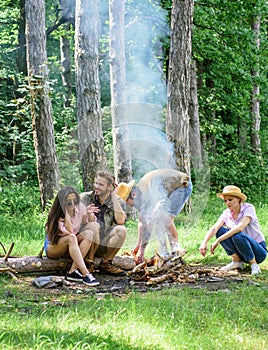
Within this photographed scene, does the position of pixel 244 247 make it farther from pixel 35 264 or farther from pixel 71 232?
pixel 35 264

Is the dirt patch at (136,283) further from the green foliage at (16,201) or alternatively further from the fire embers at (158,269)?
the green foliage at (16,201)

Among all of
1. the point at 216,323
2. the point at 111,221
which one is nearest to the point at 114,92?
the point at 111,221

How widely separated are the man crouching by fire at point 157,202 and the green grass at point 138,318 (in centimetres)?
126

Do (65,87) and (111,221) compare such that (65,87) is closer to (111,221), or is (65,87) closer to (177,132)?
(177,132)

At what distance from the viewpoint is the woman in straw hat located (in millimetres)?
6723

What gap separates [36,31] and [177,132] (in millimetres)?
3288

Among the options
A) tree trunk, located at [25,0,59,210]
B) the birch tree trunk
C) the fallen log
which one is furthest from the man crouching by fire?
the birch tree trunk

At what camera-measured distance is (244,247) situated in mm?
6715

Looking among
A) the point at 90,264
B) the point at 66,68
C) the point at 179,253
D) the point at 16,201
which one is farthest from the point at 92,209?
the point at 66,68

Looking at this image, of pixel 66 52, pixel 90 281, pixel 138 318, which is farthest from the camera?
pixel 66 52

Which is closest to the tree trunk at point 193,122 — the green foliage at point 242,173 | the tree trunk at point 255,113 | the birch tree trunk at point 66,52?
the green foliage at point 242,173

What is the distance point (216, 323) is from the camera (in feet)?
14.9

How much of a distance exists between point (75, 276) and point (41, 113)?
17.4 ft

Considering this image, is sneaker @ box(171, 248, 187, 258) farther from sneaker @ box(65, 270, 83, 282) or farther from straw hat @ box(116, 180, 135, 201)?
sneaker @ box(65, 270, 83, 282)
